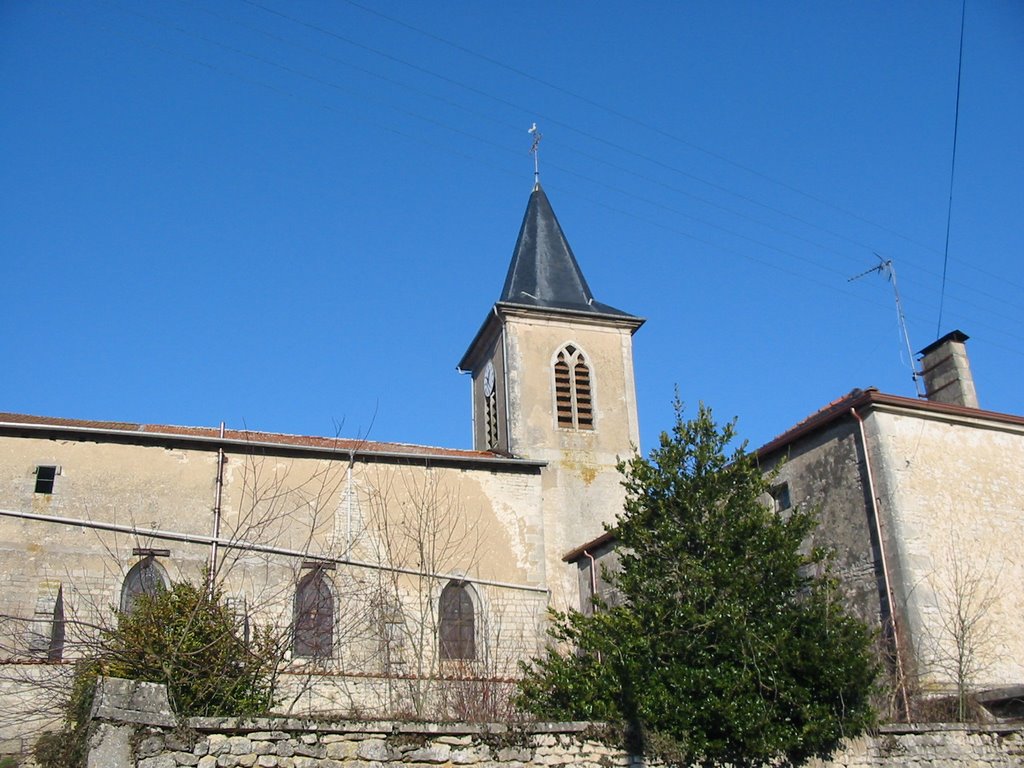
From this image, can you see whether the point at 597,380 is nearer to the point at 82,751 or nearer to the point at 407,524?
the point at 407,524

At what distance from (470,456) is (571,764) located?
39.0 ft

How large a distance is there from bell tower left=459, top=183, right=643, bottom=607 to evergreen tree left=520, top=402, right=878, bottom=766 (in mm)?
9592

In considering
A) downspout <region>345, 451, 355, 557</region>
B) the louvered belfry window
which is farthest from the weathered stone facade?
the louvered belfry window

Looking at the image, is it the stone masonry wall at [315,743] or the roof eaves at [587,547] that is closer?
the stone masonry wall at [315,743]

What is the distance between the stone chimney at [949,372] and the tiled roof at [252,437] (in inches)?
327

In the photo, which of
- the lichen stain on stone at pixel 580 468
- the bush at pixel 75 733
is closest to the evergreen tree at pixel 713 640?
the bush at pixel 75 733

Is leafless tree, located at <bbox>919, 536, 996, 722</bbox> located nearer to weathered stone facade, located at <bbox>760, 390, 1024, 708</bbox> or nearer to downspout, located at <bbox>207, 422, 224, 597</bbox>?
weathered stone facade, located at <bbox>760, 390, 1024, 708</bbox>

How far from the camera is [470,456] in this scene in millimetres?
21672

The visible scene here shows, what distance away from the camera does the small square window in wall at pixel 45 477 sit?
60.8 ft

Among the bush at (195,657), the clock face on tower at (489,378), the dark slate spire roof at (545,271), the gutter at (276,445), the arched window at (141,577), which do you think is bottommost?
the bush at (195,657)

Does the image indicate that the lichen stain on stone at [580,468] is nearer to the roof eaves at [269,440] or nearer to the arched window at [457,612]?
the roof eaves at [269,440]

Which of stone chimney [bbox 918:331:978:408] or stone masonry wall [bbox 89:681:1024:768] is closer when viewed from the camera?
stone masonry wall [bbox 89:681:1024:768]

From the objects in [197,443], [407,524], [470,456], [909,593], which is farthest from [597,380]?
[909,593]

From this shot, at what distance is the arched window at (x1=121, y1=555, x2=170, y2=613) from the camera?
18234mm
